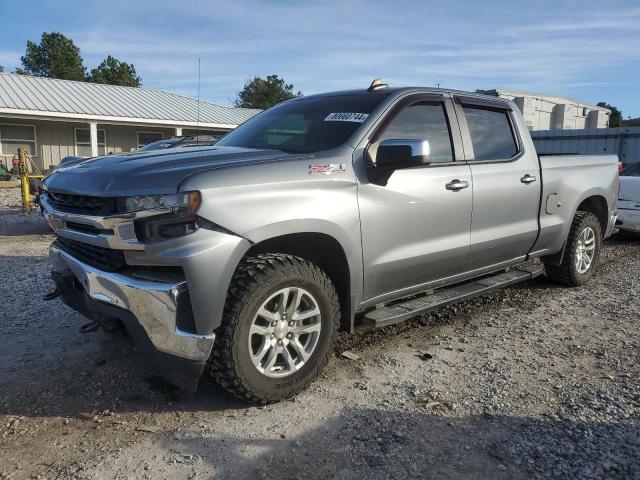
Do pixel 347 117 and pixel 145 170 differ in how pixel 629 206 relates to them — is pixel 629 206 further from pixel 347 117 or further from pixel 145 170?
pixel 145 170

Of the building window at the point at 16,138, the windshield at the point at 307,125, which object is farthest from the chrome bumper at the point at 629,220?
Answer: the building window at the point at 16,138

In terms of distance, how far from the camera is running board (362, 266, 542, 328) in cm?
377

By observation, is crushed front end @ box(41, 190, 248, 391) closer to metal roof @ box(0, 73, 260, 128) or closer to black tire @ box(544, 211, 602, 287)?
black tire @ box(544, 211, 602, 287)

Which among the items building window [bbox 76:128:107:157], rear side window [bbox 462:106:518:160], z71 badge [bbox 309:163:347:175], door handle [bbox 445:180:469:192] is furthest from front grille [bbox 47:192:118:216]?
building window [bbox 76:128:107:157]

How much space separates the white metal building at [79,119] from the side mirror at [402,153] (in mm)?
16694

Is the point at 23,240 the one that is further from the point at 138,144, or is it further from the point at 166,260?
the point at 138,144

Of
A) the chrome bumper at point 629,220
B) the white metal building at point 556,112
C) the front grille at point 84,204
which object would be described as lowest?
the chrome bumper at point 629,220

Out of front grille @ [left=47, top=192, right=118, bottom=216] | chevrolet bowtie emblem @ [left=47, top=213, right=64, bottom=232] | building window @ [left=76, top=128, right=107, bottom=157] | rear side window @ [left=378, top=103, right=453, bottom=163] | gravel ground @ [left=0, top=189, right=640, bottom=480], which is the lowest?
gravel ground @ [left=0, top=189, right=640, bottom=480]

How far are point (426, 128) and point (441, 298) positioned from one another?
4.37 feet

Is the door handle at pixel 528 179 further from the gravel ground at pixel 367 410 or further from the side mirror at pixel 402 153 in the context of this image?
the side mirror at pixel 402 153

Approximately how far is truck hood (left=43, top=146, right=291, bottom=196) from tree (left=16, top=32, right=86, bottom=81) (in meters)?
64.7

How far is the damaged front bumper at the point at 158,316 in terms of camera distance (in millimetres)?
2832

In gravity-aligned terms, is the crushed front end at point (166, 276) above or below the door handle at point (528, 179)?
below

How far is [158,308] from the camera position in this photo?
2840mm
